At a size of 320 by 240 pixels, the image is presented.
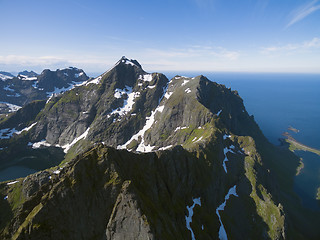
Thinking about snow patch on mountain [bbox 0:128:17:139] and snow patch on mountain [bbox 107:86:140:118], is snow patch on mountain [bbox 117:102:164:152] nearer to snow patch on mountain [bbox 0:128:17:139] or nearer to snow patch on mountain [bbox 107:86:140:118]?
snow patch on mountain [bbox 107:86:140:118]

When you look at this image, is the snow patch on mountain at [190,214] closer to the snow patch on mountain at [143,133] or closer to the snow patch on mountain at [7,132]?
the snow patch on mountain at [143,133]

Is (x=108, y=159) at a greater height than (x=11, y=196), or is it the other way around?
(x=108, y=159)

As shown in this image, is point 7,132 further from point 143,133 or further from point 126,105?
point 143,133

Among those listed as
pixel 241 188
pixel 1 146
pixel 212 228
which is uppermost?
pixel 212 228

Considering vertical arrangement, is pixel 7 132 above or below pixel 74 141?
below

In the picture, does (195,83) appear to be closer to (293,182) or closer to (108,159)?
(293,182)

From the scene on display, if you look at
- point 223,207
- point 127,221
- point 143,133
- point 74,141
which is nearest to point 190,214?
point 223,207

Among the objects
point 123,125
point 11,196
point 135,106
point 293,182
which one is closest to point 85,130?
point 123,125

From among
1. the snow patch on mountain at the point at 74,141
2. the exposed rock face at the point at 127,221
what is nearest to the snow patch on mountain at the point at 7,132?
the snow patch on mountain at the point at 74,141

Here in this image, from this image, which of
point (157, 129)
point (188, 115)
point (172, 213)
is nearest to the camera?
point (172, 213)
